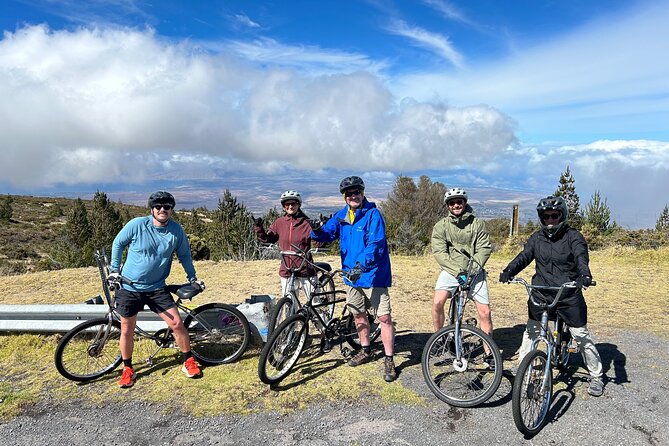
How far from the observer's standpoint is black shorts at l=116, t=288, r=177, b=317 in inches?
166

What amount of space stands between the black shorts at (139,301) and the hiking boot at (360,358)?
2043 millimetres

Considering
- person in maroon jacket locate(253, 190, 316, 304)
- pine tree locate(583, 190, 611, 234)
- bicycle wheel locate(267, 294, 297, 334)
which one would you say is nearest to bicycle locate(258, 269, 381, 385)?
bicycle wheel locate(267, 294, 297, 334)

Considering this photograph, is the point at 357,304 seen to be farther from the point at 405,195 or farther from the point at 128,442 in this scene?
the point at 405,195

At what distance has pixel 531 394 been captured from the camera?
352cm

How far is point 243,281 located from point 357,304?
5167 mm

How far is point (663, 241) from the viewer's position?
704 inches

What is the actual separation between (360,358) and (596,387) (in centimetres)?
236

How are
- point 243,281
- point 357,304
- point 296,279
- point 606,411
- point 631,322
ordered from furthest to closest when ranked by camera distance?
point 243,281 < point 631,322 < point 296,279 < point 357,304 < point 606,411

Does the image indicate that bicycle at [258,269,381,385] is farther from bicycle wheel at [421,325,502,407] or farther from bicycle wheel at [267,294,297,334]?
bicycle wheel at [421,325,502,407]

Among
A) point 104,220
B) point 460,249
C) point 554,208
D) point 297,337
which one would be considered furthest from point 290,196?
point 104,220

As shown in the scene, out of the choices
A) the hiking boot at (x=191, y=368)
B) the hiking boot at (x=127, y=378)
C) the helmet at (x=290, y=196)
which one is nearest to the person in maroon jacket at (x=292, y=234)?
the helmet at (x=290, y=196)

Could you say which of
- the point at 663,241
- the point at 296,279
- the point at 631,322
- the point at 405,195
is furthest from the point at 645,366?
the point at 405,195

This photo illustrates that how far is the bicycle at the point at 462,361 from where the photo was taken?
3918 millimetres

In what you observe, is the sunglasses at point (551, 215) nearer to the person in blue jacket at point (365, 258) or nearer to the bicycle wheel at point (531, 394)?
the bicycle wheel at point (531, 394)
